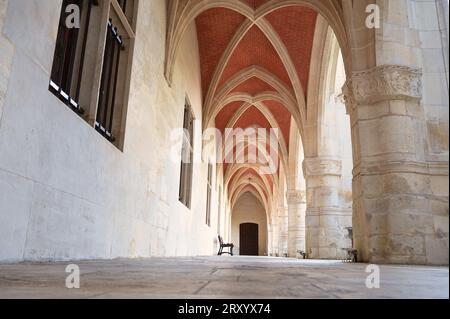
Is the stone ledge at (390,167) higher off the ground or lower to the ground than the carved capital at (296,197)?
lower

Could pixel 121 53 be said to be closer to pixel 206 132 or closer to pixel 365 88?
pixel 365 88

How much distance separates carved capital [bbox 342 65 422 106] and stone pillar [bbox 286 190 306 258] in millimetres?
8812

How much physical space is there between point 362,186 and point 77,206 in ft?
12.0

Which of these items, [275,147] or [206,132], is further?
[275,147]

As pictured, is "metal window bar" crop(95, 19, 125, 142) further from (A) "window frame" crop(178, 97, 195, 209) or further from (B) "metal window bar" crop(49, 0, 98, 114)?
(A) "window frame" crop(178, 97, 195, 209)

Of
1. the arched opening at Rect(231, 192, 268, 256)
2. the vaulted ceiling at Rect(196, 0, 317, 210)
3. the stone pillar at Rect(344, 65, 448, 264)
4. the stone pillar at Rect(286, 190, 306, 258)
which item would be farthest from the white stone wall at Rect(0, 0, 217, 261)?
the arched opening at Rect(231, 192, 268, 256)

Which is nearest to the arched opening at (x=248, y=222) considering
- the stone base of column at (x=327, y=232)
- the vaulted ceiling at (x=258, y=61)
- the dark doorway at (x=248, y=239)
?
the dark doorway at (x=248, y=239)

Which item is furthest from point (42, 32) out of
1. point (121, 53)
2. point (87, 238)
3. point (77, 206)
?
point (121, 53)

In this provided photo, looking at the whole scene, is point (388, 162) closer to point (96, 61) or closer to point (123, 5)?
point (96, 61)

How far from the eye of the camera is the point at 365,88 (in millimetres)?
5352

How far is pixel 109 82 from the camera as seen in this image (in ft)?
15.8

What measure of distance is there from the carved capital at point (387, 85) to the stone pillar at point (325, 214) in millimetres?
4689

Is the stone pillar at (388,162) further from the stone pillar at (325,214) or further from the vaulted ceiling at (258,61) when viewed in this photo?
the vaulted ceiling at (258,61)

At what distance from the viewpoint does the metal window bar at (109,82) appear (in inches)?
182
